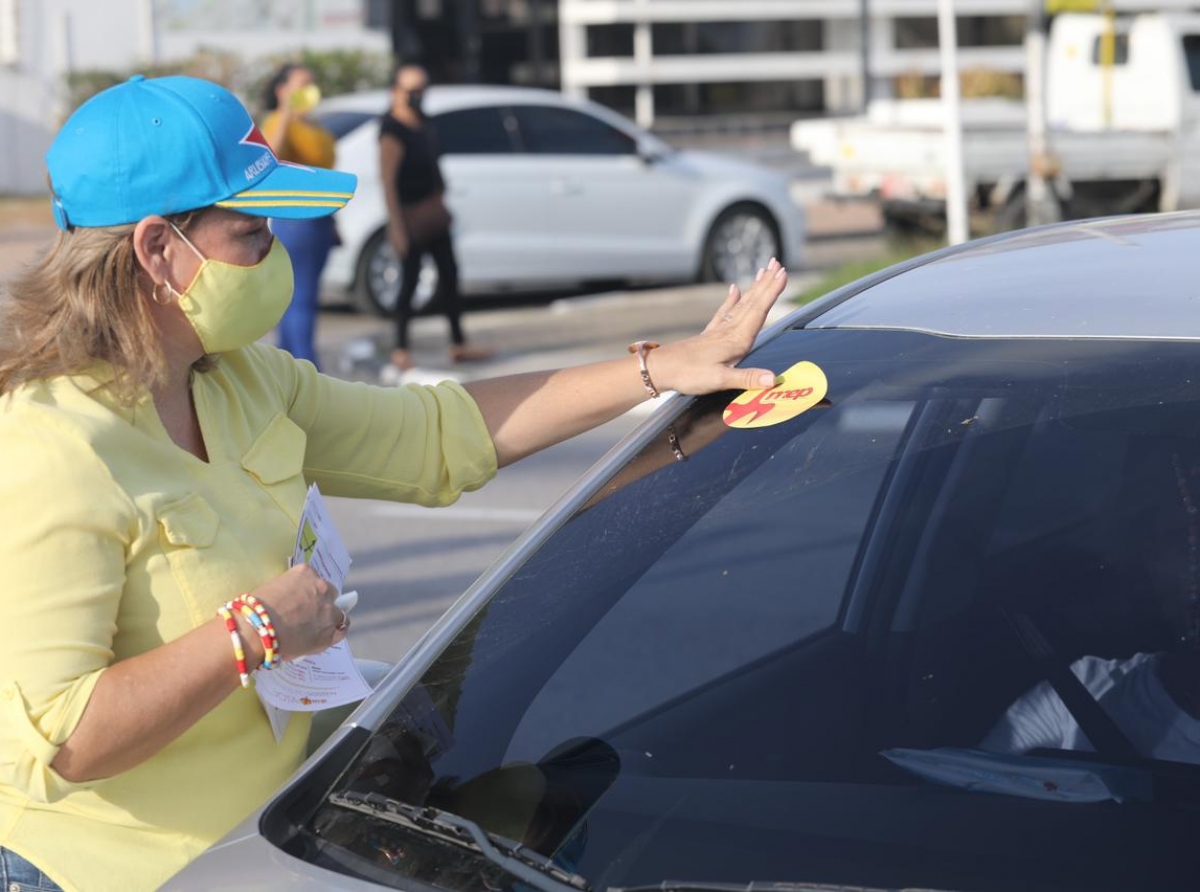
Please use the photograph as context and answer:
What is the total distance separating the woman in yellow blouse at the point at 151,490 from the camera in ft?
6.44

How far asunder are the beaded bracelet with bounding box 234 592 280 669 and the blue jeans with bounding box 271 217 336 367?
7021mm

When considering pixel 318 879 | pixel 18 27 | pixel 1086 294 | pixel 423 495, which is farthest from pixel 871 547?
pixel 18 27

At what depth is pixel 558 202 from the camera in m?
13.0

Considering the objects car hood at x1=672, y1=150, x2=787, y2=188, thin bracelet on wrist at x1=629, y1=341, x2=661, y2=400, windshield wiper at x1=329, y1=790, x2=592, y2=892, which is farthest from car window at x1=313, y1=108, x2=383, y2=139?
windshield wiper at x1=329, y1=790, x2=592, y2=892

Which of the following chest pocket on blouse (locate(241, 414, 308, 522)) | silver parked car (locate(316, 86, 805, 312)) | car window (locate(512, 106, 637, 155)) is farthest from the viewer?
car window (locate(512, 106, 637, 155))

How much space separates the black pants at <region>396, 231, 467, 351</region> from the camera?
10438 millimetres

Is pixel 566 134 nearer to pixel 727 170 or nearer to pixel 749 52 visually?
pixel 727 170

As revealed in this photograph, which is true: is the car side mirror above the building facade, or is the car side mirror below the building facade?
below

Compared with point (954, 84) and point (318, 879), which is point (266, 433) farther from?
point (954, 84)

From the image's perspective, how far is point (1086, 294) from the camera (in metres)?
2.20

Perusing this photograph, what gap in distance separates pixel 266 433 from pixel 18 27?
25250mm

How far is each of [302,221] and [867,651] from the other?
7.13m

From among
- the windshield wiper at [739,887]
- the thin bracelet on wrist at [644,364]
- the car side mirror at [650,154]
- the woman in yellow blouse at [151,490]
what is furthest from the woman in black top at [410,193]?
the windshield wiper at [739,887]

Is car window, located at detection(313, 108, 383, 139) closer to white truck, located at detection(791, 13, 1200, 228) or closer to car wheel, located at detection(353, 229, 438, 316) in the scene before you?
car wheel, located at detection(353, 229, 438, 316)
